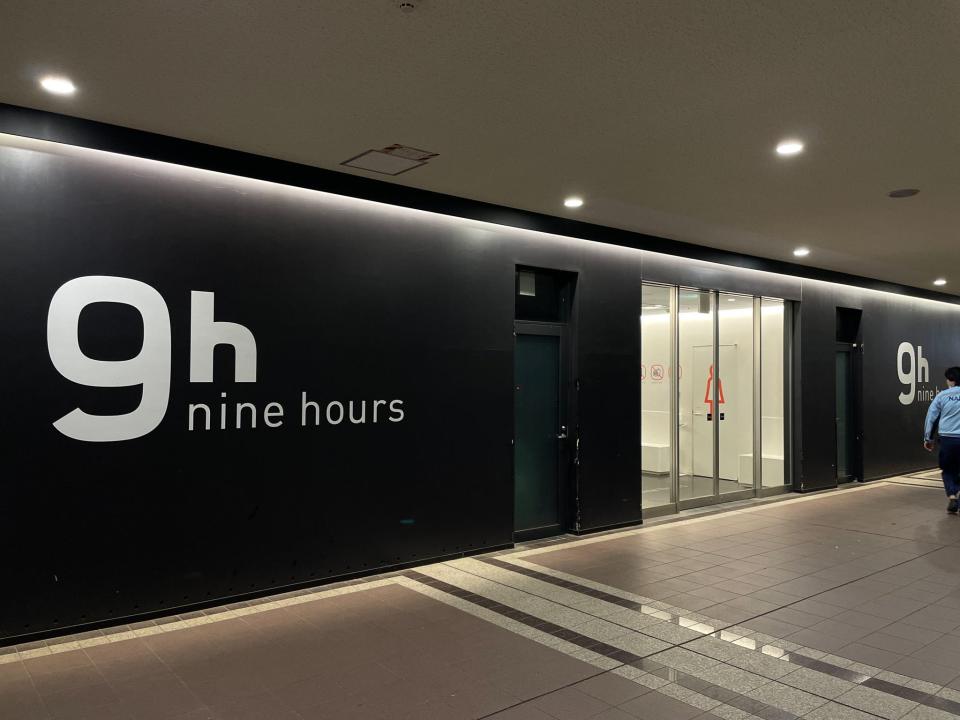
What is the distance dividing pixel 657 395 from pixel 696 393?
858 mm

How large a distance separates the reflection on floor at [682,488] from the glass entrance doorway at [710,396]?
0.04 feet

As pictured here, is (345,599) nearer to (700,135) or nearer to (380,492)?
(380,492)

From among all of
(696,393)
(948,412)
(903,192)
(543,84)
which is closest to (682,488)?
(696,393)

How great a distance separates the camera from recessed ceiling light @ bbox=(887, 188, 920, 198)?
6145mm

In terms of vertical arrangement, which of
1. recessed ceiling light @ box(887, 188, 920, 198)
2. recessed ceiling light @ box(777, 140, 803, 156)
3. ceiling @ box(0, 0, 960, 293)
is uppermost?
ceiling @ box(0, 0, 960, 293)

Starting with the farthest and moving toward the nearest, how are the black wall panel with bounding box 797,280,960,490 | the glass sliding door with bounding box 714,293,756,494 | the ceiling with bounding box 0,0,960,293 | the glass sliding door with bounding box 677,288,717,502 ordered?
1. the black wall panel with bounding box 797,280,960,490
2. the glass sliding door with bounding box 714,293,756,494
3. the glass sliding door with bounding box 677,288,717,502
4. the ceiling with bounding box 0,0,960,293

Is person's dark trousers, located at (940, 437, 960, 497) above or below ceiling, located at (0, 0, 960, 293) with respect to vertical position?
below

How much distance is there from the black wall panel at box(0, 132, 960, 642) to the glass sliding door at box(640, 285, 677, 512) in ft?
2.04

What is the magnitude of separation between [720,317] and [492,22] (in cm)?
693

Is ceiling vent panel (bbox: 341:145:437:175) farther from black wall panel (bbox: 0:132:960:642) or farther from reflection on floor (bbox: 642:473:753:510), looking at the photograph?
reflection on floor (bbox: 642:473:753:510)

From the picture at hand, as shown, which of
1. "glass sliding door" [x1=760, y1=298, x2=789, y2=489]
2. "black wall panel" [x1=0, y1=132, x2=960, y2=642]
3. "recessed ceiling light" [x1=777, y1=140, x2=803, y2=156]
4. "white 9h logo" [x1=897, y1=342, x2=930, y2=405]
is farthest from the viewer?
"white 9h logo" [x1=897, y1=342, x2=930, y2=405]

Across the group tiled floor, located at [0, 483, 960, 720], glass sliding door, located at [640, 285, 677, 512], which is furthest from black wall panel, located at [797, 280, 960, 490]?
tiled floor, located at [0, 483, 960, 720]

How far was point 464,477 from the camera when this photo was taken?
21.4 feet

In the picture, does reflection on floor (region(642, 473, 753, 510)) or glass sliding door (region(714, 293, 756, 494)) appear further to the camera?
glass sliding door (region(714, 293, 756, 494))
